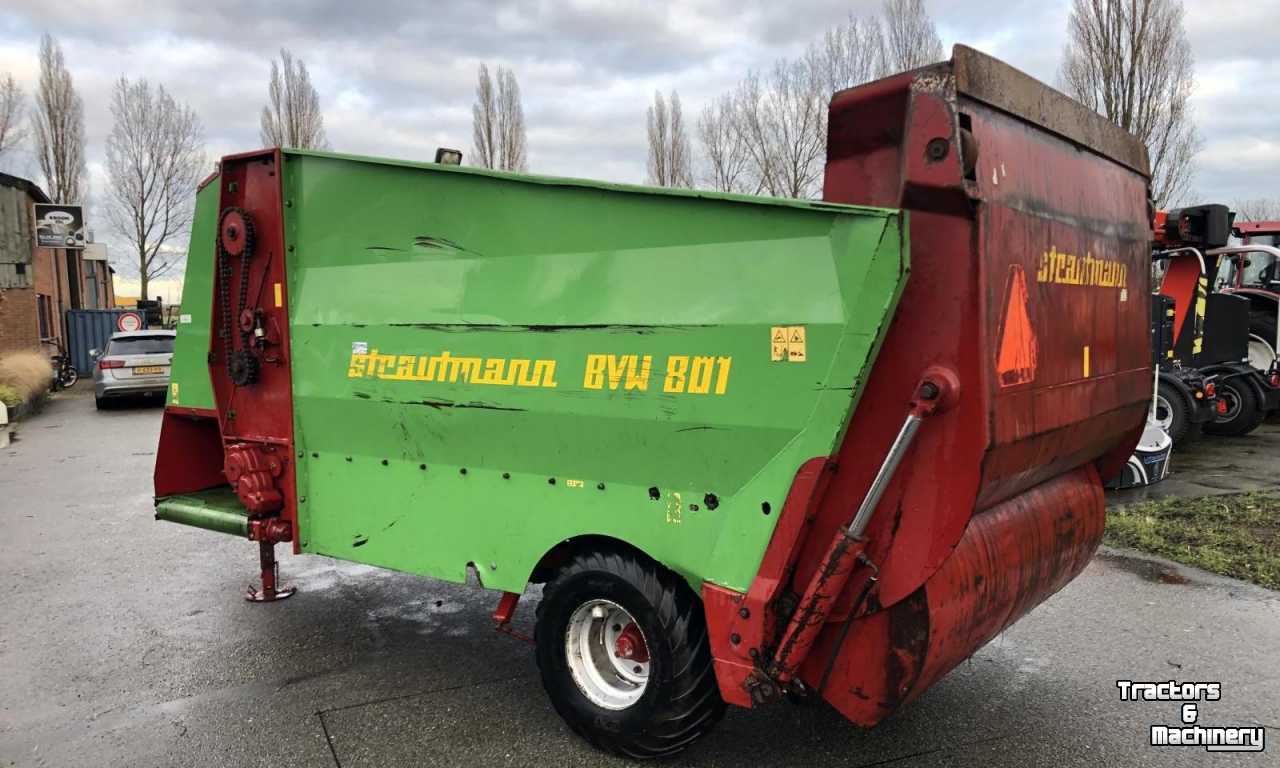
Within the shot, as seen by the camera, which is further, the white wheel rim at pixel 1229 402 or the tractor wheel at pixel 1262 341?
the tractor wheel at pixel 1262 341

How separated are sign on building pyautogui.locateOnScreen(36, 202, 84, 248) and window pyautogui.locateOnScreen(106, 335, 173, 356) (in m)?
13.1

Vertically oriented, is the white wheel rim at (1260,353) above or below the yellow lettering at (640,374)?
below

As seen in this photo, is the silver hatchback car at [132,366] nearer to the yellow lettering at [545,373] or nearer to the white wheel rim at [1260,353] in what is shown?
the yellow lettering at [545,373]

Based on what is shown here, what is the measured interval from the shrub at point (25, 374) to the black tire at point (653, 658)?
1517 centimetres

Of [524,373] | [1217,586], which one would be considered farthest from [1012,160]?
[1217,586]

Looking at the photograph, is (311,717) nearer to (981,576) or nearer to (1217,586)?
(981,576)

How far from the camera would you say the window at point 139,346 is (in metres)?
16.0

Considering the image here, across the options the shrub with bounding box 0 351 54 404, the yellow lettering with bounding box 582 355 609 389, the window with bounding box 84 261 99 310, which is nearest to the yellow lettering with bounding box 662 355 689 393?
the yellow lettering with bounding box 582 355 609 389

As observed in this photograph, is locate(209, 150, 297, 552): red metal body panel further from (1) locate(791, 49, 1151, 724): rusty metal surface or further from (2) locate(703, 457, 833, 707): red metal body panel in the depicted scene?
(1) locate(791, 49, 1151, 724): rusty metal surface

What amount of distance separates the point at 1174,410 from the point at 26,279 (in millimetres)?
26990

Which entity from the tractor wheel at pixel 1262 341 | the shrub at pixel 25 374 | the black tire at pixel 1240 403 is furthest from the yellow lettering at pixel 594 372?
the shrub at pixel 25 374

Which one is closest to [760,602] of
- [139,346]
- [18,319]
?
[139,346]

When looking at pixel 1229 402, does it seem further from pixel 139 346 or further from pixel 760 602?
pixel 139 346

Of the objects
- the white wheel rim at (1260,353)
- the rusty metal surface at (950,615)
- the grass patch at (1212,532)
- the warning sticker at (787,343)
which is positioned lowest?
the grass patch at (1212,532)
